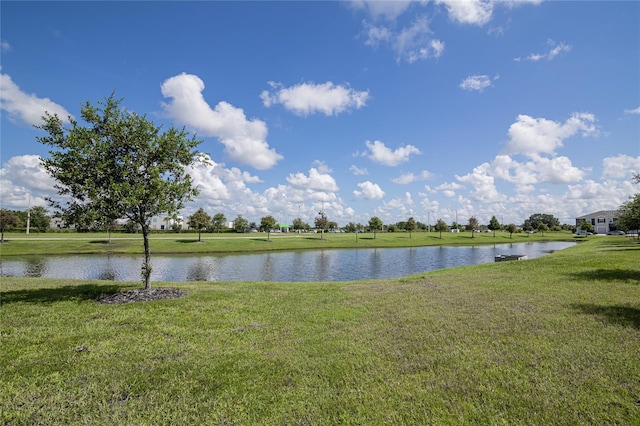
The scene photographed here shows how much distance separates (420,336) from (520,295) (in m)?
6.78

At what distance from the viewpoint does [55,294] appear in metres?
13.4

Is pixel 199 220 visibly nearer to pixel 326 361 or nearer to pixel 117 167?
pixel 117 167

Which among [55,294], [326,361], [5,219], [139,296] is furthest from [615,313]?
[5,219]

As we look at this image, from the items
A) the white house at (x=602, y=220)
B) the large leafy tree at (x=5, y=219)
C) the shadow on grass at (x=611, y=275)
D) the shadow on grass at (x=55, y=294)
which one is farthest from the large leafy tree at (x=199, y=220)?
the white house at (x=602, y=220)

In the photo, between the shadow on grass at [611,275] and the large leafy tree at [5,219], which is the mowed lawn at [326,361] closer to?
the shadow on grass at [611,275]

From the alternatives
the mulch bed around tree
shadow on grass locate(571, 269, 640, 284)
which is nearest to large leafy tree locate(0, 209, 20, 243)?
the mulch bed around tree

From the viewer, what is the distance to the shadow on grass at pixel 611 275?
576 inches

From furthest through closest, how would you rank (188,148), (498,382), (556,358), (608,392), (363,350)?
(188,148), (363,350), (556,358), (498,382), (608,392)

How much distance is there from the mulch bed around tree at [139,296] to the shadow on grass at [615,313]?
14.2 metres

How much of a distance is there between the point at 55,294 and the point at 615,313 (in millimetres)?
20135

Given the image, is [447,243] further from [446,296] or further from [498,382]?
[498,382]

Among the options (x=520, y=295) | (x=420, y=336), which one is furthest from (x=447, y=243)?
(x=420, y=336)

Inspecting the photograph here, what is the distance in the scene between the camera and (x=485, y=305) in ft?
36.1

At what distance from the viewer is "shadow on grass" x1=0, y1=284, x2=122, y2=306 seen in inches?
480
